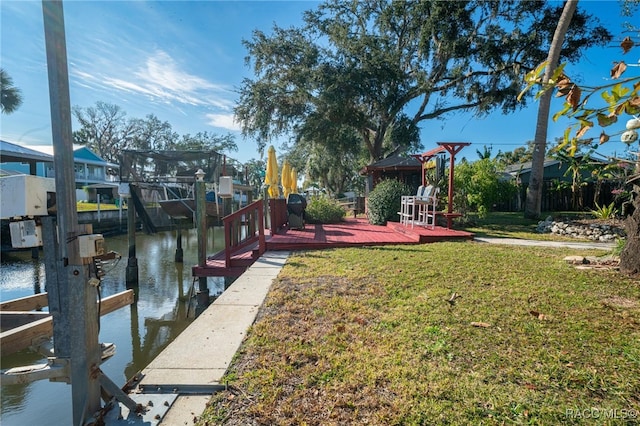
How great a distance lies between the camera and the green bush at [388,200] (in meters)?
10.4

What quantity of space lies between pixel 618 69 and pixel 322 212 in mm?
10228

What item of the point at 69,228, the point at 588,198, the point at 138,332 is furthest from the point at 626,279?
the point at 588,198

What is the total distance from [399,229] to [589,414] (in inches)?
279

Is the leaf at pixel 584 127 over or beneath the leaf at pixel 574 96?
beneath

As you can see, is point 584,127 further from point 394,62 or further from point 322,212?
point 394,62

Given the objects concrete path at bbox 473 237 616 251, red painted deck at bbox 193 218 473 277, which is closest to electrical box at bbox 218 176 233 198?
red painted deck at bbox 193 218 473 277

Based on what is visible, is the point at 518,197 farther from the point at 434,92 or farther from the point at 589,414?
the point at 589,414

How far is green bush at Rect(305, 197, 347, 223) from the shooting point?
11.5 meters

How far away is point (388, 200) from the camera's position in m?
10.5

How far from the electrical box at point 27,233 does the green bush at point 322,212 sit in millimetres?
9770

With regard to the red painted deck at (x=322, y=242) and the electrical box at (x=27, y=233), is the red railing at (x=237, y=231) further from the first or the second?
the electrical box at (x=27, y=233)

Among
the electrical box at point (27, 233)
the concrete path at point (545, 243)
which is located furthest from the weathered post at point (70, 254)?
the concrete path at point (545, 243)

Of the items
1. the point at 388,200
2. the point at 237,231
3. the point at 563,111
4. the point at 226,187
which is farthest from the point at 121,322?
the point at 388,200

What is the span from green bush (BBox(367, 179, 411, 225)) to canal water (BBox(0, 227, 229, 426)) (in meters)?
5.75
